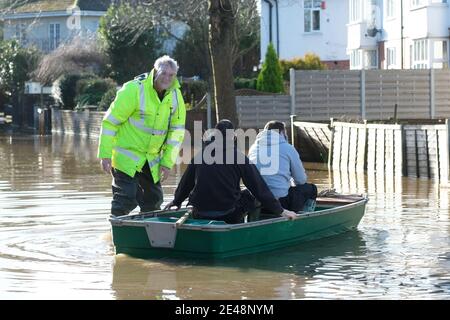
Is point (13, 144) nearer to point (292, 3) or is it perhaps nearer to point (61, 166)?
point (61, 166)

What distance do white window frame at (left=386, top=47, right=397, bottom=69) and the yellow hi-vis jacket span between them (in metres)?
28.8

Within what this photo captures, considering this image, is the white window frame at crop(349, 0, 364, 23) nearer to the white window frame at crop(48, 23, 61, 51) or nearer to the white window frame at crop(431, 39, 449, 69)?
the white window frame at crop(431, 39, 449, 69)

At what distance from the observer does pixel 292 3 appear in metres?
48.1

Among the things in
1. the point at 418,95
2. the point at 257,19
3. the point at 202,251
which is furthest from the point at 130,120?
the point at 257,19

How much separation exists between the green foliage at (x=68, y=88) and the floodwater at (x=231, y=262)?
29537mm

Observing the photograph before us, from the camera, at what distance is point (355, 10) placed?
43.2 meters

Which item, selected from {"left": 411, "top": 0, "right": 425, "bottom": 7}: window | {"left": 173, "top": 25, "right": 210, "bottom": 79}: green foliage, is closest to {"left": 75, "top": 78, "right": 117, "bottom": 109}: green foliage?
{"left": 173, "top": 25, "right": 210, "bottom": 79}: green foliage

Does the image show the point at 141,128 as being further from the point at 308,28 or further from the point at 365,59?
the point at 308,28

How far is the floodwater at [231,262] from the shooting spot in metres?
10.4

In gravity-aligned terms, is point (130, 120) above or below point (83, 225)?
above

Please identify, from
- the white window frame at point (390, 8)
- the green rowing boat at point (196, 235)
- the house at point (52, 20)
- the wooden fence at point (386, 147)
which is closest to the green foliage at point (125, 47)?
the white window frame at point (390, 8)

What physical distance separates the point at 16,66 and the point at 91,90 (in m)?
9.88

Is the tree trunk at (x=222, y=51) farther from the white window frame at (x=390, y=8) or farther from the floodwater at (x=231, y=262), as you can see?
the white window frame at (x=390, y=8)
